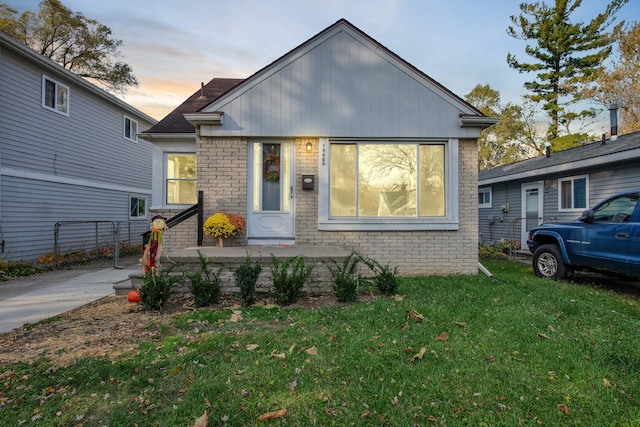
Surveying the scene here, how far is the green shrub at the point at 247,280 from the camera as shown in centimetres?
476

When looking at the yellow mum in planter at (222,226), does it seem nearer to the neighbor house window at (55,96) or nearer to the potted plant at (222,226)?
the potted plant at (222,226)

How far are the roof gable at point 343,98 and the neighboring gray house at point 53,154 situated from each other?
674cm

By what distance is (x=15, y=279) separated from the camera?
7773mm

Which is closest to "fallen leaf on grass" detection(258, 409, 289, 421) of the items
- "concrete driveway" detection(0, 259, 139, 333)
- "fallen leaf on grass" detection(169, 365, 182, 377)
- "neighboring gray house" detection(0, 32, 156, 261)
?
"fallen leaf on grass" detection(169, 365, 182, 377)

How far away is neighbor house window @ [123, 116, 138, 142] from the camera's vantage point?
47.5 feet

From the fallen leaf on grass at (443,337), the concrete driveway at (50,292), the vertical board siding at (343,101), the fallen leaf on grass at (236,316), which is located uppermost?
the vertical board siding at (343,101)

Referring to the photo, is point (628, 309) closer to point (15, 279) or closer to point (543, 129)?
point (15, 279)

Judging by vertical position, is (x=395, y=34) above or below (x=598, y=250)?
above

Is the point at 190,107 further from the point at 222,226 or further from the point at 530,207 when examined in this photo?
the point at 530,207

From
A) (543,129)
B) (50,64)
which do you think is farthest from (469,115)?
(543,129)

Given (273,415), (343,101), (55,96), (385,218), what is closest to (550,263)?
(385,218)

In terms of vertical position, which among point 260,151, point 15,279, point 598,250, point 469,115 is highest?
point 469,115

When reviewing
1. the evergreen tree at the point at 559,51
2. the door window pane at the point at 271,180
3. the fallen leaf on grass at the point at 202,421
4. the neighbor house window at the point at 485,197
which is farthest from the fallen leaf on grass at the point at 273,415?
the evergreen tree at the point at 559,51

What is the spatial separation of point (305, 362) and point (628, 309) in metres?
4.89
